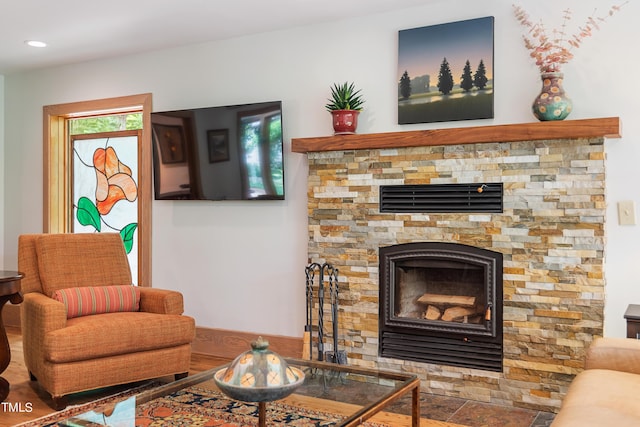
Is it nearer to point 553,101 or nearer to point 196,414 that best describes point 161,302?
point 196,414

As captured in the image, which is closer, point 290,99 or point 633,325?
point 633,325

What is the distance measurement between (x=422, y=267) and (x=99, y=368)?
1923 mm

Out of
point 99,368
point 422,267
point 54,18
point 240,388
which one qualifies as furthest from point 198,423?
point 54,18

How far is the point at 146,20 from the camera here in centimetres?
436

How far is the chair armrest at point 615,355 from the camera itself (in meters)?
2.59

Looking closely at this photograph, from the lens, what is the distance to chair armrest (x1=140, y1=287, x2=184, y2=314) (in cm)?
399

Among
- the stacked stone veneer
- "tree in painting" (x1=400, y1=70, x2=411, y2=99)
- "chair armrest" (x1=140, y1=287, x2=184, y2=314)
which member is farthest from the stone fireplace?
"chair armrest" (x1=140, y1=287, x2=184, y2=314)

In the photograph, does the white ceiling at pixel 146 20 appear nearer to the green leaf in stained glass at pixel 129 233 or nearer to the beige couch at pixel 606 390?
the green leaf in stained glass at pixel 129 233

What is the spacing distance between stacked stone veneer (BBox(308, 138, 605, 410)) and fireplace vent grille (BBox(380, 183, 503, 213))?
4 cm

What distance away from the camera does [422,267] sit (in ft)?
13.0

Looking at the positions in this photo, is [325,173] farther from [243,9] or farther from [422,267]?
[243,9]

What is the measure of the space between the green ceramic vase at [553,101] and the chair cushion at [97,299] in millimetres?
2636

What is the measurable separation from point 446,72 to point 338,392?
217 cm

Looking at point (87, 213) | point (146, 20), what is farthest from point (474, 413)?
point (87, 213)
